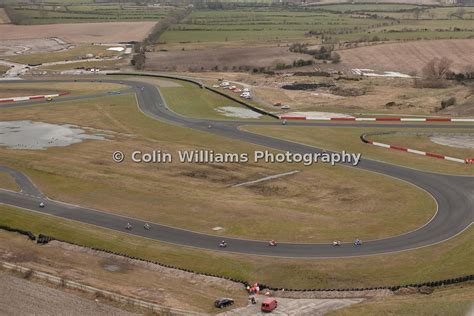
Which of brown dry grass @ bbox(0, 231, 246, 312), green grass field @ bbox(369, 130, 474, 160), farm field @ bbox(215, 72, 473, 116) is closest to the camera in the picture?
brown dry grass @ bbox(0, 231, 246, 312)

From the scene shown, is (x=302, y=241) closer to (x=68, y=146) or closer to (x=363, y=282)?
(x=363, y=282)

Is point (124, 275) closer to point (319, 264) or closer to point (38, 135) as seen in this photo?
point (319, 264)

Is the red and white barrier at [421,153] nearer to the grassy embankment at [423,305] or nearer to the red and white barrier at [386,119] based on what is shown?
the red and white barrier at [386,119]

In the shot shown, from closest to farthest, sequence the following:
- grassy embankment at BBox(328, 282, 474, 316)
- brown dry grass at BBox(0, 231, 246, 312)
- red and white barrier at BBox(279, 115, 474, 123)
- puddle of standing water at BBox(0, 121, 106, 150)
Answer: grassy embankment at BBox(328, 282, 474, 316)
brown dry grass at BBox(0, 231, 246, 312)
puddle of standing water at BBox(0, 121, 106, 150)
red and white barrier at BBox(279, 115, 474, 123)

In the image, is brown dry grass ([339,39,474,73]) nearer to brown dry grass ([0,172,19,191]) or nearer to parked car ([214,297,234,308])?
brown dry grass ([0,172,19,191])

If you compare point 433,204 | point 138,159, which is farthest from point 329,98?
point 433,204

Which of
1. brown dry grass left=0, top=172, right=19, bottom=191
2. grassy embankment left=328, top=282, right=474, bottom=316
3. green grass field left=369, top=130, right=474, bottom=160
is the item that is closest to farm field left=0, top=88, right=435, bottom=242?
brown dry grass left=0, top=172, right=19, bottom=191
